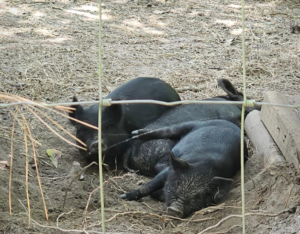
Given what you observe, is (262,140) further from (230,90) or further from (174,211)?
(230,90)

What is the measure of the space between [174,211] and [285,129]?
1.09 metres

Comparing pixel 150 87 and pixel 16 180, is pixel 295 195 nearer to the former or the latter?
pixel 16 180

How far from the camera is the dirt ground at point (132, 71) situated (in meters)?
3.33

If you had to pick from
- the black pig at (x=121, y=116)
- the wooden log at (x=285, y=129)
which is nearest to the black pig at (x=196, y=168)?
the black pig at (x=121, y=116)

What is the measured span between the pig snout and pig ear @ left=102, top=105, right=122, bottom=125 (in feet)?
4.60

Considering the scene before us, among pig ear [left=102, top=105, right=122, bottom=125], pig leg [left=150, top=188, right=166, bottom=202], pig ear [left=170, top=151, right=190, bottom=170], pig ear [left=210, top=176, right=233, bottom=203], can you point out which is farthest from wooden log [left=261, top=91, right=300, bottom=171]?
pig ear [left=102, top=105, right=122, bottom=125]

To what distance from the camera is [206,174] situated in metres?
3.88

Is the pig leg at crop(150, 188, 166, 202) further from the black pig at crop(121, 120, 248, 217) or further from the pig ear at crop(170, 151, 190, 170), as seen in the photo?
the pig ear at crop(170, 151, 190, 170)

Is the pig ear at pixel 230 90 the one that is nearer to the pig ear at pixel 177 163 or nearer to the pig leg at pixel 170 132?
the pig leg at pixel 170 132

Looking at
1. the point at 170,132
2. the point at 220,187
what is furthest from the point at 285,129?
the point at 170,132

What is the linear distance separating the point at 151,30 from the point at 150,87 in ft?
10.8

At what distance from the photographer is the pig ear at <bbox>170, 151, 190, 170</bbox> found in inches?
149

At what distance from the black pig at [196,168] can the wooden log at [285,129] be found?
383mm

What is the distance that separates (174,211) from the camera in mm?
3764
